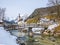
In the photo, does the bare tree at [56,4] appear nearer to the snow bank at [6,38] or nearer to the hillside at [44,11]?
the hillside at [44,11]

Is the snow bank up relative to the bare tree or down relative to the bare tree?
down

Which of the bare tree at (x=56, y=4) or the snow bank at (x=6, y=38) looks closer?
the bare tree at (x=56, y=4)

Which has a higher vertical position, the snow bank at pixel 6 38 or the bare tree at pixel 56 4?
the bare tree at pixel 56 4

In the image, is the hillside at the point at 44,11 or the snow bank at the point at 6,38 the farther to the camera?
the snow bank at the point at 6,38

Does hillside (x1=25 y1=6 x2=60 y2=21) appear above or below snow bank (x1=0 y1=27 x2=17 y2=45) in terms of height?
above

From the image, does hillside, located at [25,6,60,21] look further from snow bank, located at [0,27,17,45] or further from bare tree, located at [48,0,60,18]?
snow bank, located at [0,27,17,45]

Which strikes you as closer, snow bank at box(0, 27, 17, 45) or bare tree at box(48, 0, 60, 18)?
bare tree at box(48, 0, 60, 18)

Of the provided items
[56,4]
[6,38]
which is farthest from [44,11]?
[6,38]

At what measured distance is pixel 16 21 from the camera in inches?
76.5

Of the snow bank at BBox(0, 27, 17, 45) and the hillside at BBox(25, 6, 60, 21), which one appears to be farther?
the snow bank at BBox(0, 27, 17, 45)

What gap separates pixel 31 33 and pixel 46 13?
38 centimetres

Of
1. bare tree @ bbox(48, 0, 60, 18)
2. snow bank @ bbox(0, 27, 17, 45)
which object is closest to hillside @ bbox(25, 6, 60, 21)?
bare tree @ bbox(48, 0, 60, 18)

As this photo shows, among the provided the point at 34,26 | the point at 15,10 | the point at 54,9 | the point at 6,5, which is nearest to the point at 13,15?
the point at 15,10

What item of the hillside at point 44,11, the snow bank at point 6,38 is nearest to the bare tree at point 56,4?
the hillside at point 44,11
